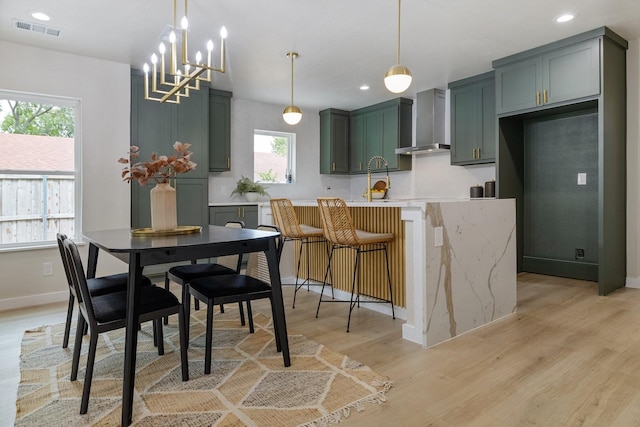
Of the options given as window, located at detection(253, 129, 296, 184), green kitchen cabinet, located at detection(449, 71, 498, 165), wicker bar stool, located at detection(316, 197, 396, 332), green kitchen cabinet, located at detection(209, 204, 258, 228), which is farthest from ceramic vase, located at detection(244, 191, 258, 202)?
wicker bar stool, located at detection(316, 197, 396, 332)

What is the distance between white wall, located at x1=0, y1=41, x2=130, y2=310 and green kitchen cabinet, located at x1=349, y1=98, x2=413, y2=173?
369 centimetres

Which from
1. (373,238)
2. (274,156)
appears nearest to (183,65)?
(373,238)

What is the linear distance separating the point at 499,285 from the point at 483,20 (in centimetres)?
230

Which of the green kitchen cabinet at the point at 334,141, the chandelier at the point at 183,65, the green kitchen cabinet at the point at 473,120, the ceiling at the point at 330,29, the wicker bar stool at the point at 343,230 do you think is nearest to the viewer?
the chandelier at the point at 183,65

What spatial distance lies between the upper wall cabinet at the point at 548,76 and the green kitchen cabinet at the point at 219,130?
3.52m

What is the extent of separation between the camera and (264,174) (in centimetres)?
638

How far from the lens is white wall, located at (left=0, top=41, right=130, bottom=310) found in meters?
3.73

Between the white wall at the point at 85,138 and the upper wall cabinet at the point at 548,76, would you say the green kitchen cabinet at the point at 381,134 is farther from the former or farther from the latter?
the white wall at the point at 85,138

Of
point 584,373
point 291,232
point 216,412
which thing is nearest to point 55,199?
point 291,232

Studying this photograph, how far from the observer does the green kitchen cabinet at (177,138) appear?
15.1 ft

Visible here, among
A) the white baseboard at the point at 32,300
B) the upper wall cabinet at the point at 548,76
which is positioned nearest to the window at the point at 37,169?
the white baseboard at the point at 32,300

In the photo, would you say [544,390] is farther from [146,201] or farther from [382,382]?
[146,201]

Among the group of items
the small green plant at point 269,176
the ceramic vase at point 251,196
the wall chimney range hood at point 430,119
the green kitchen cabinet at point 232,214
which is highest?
the wall chimney range hood at point 430,119

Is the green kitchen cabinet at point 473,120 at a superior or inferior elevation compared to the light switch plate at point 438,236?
superior
